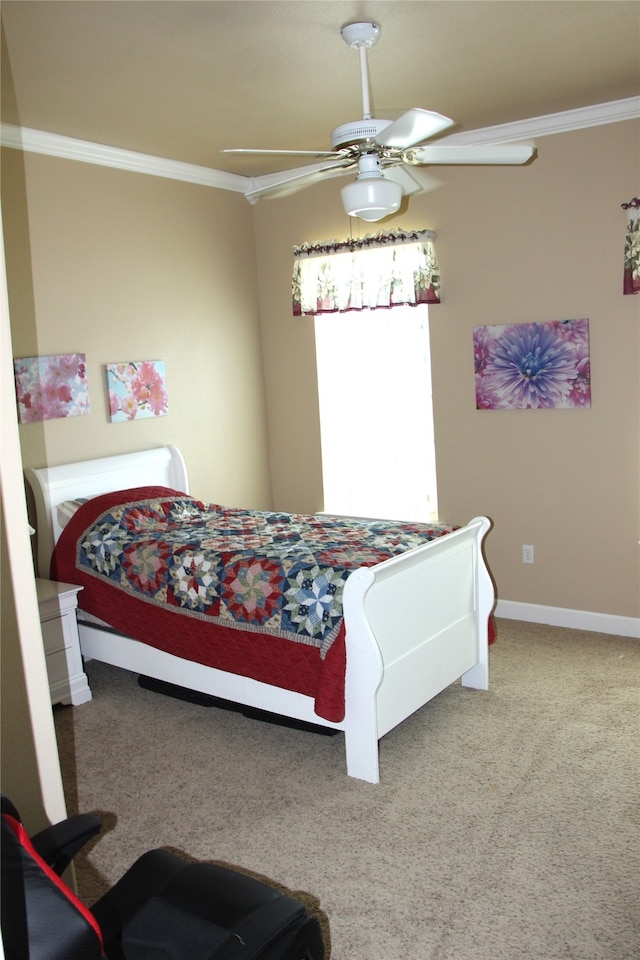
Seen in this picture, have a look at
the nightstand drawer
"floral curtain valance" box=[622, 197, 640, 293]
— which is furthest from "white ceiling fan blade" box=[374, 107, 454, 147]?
the nightstand drawer

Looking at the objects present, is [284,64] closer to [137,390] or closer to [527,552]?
[137,390]

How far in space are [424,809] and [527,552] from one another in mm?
2065

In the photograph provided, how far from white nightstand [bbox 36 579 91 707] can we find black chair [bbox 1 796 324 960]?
1.89 metres

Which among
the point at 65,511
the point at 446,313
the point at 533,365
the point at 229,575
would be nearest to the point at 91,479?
the point at 65,511

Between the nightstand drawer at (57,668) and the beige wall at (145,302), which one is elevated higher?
the beige wall at (145,302)

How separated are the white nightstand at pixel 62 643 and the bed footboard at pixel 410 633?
144 cm

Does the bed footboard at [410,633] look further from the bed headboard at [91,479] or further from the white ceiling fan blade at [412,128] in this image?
the bed headboard at [91,479]

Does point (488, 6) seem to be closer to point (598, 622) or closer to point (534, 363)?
point (534, 363)

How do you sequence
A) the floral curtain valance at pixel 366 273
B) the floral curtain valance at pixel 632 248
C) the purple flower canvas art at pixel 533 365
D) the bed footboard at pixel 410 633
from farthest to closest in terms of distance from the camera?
the floral curtain valance at pixel 366 273, the purple flower canvas art at pixel 533 365, the floral curtain valance at pixel 632 248, the bed footboard at pixel 410 633

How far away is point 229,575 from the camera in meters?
3.39

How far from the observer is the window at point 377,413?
191 inches

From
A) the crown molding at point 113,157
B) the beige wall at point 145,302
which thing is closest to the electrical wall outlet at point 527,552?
the beige wall at point 145,302

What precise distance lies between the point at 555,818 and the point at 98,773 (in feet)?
5.54

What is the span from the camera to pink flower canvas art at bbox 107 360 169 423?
4.50 metres
